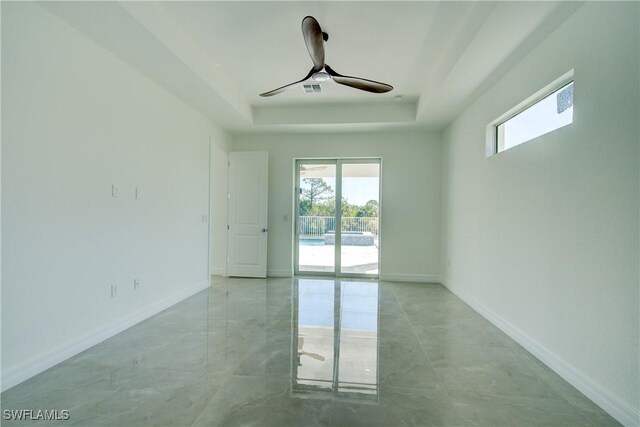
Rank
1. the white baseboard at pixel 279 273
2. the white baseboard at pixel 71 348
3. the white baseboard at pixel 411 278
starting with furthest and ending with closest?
the white baseboard at pixel 279 273
the white baseboard at pixel 411 278
the white baseboard at pixel 71 348

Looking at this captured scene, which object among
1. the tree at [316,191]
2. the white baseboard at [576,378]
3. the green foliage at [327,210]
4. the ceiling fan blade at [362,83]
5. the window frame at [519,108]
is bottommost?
the white baseboard at [576,378]

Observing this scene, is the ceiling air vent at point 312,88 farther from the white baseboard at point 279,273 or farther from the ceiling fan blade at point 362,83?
the white baseboard at point 279,273

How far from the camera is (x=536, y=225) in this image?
256cm

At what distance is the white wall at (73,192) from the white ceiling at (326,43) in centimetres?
30

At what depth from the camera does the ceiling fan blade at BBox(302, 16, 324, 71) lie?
2.15 meters

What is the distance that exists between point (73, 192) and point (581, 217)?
3.82 metres

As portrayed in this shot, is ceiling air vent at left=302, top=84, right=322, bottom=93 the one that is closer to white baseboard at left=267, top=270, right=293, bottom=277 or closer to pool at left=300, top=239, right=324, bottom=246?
pool at left=300, top=239, right=324, bottom=246

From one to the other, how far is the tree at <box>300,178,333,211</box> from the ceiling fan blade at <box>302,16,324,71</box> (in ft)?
9.83

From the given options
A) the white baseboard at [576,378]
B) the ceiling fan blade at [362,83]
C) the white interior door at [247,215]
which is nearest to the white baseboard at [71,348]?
the white interior door at [247,215]

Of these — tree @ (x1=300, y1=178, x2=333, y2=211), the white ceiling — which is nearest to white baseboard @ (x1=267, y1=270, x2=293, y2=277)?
tree @ (x1=300, y1=178, x2=333, y2=211)

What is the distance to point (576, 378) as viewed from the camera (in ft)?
6.77

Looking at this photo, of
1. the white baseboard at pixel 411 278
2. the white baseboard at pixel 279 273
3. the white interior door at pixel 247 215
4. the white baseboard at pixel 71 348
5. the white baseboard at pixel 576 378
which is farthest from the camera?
the white baseboard at pixel 279 273

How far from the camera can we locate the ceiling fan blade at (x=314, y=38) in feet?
7.06

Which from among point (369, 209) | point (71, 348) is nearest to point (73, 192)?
point (71, 348)
